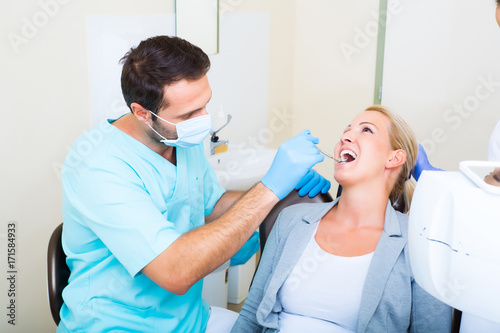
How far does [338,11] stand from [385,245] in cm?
219

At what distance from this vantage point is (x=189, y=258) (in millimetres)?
1245

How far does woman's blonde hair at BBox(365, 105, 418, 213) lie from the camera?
1.57 m

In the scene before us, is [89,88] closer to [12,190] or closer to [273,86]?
[12,190]

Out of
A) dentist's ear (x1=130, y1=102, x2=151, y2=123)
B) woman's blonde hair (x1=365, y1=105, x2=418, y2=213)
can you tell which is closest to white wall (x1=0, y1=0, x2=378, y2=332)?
dentist's ear (x1=130, y1=102, x2=151, y2=123)

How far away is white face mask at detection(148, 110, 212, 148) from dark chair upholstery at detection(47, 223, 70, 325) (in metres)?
0.40

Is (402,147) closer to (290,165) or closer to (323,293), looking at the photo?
(290,165)

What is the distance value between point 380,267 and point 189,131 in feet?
1.99

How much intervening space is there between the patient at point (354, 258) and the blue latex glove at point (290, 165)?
0.47 feet

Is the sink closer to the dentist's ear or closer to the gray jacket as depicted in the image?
the gray jacket

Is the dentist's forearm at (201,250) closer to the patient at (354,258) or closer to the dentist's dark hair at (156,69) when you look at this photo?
the patient at (354,258)

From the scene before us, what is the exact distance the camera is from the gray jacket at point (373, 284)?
4.23 ft

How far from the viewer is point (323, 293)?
139 cm

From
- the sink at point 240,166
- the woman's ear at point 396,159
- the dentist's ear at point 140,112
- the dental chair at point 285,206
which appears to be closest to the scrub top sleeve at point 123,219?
the dentist's ear at point 140,112

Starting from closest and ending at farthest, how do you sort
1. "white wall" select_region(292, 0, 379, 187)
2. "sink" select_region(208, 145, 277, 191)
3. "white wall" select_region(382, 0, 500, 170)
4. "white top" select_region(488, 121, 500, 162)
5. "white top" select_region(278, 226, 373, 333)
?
1. "white top" select_region(278, 226, 373, 333)
2. "white top" select_region(488, 121, 500, 162)
3. "sink" select_region(208, 145, 277, 191)
4. "white wall" select_region(382, 0, 500, 170)
5. "white wall" select_region(292, 0, 379, 187)
